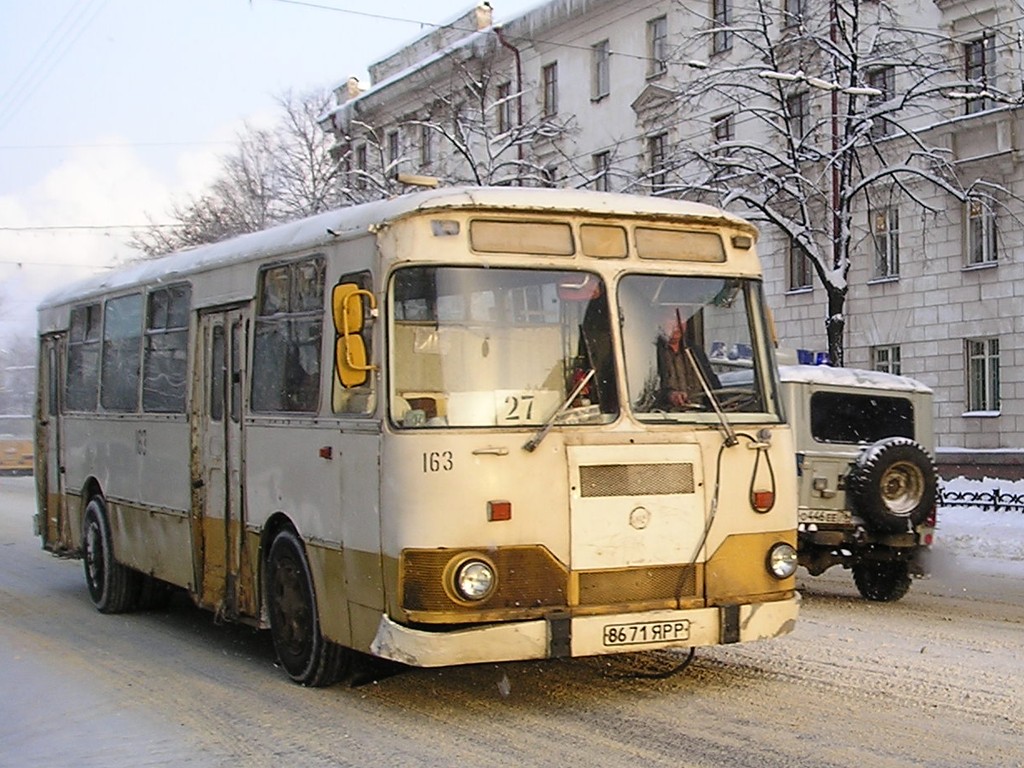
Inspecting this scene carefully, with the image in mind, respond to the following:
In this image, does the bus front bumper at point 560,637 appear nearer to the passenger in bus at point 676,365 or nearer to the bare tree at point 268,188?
the passenger in bus at point 676,365

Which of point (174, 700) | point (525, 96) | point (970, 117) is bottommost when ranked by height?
point (174, 700)

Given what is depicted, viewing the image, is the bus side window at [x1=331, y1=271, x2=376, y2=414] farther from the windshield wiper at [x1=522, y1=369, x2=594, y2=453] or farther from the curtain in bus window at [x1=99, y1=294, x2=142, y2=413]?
the curtain in bus window at [x1=99, y1=294, x2=142, y2=413]

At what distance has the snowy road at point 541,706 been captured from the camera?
696 centimetres

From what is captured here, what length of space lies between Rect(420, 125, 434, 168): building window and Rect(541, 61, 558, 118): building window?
349cm

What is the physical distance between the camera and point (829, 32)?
26641mm

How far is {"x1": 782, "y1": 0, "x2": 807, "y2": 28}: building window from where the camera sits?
25844mm

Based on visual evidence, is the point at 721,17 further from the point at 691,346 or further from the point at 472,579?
the point at 472,579

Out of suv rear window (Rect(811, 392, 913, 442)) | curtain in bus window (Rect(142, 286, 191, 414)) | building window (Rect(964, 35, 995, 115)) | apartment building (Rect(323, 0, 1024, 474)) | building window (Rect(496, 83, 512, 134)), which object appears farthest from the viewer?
building window (Rect(496, 83, 512, 134))

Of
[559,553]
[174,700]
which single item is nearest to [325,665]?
[174,700]

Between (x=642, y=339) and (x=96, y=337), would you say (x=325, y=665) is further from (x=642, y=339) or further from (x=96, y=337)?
(x=96, y=337)

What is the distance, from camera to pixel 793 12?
2939 centimetres

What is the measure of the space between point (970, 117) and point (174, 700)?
84.6 feet

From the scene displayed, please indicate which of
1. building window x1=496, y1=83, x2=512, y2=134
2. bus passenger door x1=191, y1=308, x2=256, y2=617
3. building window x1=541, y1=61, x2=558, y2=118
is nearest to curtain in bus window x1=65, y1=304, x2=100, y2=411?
bus passenger door x1=191, y1=308, x2=256, y2=617

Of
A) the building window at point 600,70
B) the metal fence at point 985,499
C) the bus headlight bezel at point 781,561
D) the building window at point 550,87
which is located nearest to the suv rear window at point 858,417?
the bus headlight bezel at point 781,561
